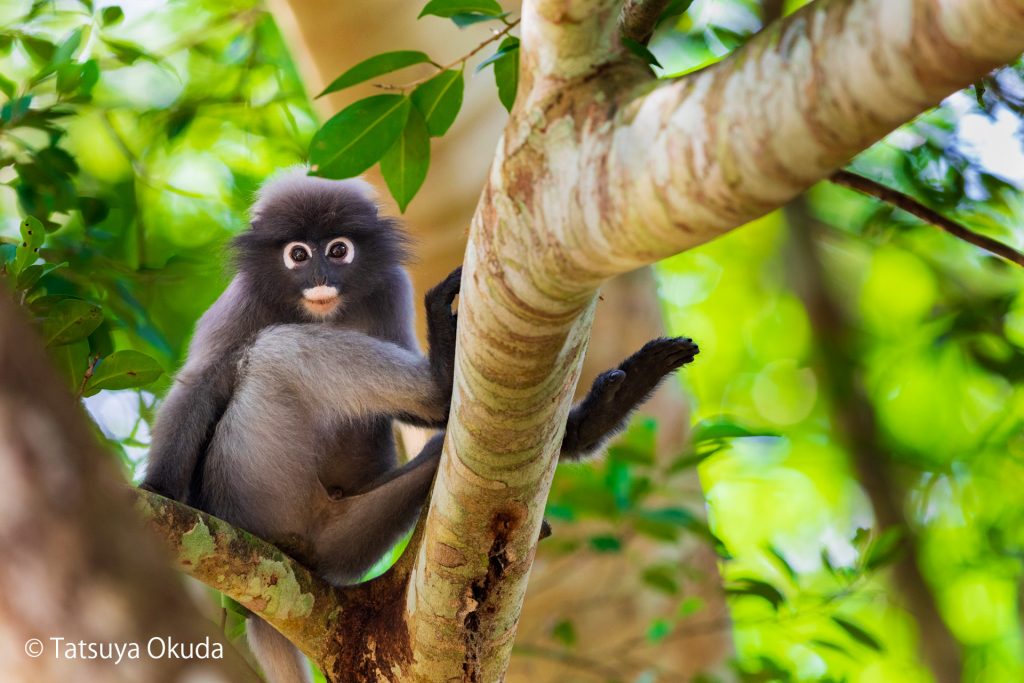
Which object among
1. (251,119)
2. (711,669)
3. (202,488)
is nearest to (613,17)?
(202,488)

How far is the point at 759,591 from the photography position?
3275 millimetres

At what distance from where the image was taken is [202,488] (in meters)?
3.12

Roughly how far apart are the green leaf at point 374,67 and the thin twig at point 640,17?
0.50 m

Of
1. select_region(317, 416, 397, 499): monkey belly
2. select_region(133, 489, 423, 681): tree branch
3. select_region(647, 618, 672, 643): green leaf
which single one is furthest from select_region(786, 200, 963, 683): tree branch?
select_region(133, 489, 423, 681): tree branch

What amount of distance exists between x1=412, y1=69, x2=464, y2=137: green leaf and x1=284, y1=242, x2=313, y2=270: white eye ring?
1289 mm

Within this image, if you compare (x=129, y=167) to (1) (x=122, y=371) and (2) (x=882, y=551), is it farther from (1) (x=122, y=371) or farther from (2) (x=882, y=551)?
(2) (x=882, y=551)

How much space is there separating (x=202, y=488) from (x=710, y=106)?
2328mm

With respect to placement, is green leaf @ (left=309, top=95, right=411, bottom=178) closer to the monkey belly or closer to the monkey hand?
the monkey hand

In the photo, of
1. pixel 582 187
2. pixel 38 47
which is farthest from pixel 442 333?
pixel 38 47

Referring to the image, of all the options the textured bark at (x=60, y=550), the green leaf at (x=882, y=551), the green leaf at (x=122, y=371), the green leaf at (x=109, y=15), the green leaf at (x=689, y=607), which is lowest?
the green leaf at (x=689, y=607)

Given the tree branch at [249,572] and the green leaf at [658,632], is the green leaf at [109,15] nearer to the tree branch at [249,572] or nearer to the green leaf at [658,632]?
the tree branch at [249,572]

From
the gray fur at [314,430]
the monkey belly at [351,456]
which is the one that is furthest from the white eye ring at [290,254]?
the monkey belly at [351,456]

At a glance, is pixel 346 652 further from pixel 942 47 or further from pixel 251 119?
pixel 251 119

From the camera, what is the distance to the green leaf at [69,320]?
7.83ft
